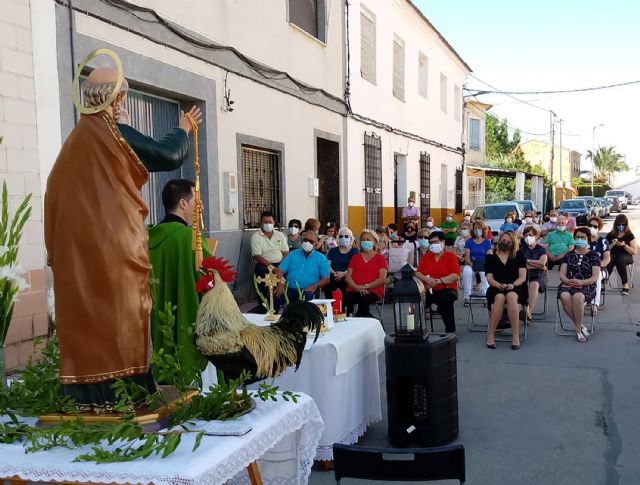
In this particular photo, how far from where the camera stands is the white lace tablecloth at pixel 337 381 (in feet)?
14.5

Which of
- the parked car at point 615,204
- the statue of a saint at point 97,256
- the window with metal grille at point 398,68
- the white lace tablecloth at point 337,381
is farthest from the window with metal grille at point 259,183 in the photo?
the parked car at point 615,204

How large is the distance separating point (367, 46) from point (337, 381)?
41.8ft

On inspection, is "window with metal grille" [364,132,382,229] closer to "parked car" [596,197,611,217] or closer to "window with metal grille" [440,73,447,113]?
"window with metal grille" [440,73,447,113]

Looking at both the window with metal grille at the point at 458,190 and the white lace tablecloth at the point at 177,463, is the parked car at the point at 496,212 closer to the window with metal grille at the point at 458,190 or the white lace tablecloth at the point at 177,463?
the window with metal grille at the point at 458,190

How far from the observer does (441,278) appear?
8.62 metres

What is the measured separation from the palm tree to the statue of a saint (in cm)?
10357

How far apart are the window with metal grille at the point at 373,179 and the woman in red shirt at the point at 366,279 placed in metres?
6.89

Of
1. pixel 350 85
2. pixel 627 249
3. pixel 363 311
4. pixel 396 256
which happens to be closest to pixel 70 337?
pixel 363 311

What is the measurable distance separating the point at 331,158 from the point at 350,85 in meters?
1.84

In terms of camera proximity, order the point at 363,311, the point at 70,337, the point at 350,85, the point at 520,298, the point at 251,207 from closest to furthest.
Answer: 1. the point at 70,337
2. the point at 520,298
3. the point at 363,311
4. the point at 251,207
5. the point at 350,85

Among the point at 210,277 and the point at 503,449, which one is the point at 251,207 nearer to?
the point at 503,449

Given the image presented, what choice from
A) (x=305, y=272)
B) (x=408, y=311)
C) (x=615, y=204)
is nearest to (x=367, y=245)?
(x=305, y=272)

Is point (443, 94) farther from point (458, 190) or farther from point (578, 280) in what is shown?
point (578, 280)

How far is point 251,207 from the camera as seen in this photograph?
35.8ft
